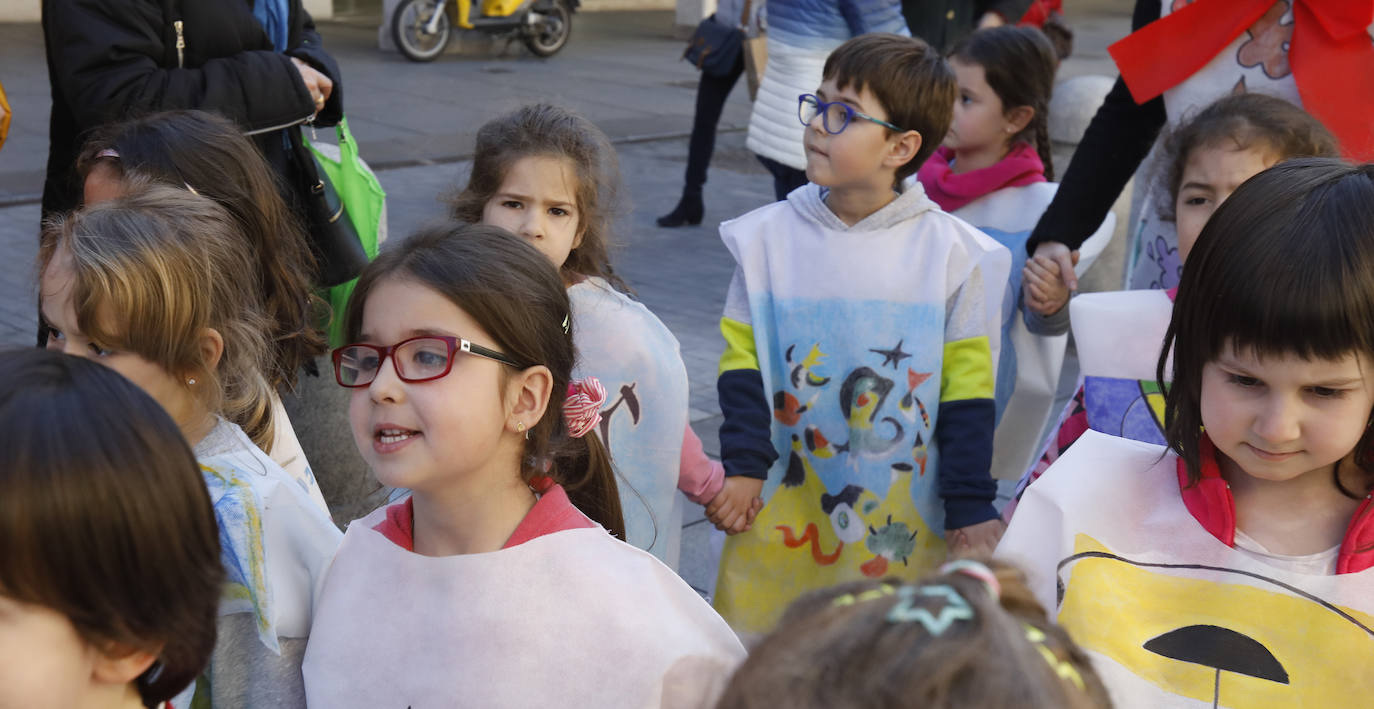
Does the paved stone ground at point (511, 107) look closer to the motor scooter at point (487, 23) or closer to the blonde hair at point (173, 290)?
the motor scooter at point (487, 23)

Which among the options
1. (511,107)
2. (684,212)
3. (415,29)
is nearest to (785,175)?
(511,107)

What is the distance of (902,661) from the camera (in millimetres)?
978

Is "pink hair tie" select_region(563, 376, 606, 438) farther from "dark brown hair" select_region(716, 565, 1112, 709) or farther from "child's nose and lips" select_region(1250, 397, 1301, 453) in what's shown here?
"dark brown hair" select_region(716, 565, 1112, 709)

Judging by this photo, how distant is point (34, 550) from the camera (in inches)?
54.2

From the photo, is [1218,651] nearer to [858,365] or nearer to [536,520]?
[536,520]

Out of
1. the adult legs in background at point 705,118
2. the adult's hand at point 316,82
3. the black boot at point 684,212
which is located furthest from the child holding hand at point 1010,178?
the black boot at point 684,212

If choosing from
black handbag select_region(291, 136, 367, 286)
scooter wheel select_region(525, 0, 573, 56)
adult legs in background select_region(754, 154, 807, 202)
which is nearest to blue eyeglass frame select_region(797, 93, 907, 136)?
black handbag select_region(291, 136, 367, 286)

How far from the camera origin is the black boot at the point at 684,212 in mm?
8352

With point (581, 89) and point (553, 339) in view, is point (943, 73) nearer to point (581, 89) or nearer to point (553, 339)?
point (553, 339)

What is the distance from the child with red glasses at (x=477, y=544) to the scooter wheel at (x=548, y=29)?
13.8m

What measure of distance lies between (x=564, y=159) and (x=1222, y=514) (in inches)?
69.0

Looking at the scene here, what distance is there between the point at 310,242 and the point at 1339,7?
93.9 inches

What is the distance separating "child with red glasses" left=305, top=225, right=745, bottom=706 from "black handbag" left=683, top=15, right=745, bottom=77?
5660 mm

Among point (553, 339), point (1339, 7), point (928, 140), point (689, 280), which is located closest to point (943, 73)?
point (928, 140)
